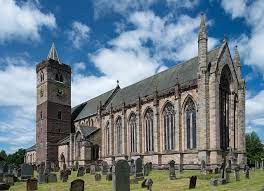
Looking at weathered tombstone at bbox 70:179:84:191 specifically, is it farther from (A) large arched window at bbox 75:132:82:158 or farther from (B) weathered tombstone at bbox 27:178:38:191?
(A) large arched window at bbox 75:132:82:158

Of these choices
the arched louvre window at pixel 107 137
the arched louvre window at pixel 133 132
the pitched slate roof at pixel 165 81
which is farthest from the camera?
the arched louvre window at pixel 107 137

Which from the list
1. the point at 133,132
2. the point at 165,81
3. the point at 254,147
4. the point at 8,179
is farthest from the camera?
the point at 254,147

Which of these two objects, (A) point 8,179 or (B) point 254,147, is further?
(B) point 254,147

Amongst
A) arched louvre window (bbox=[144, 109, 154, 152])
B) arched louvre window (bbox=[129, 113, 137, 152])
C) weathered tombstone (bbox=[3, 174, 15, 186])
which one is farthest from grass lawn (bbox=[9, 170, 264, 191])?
arched louvre window (bbox=[129, 113, 137, 152])

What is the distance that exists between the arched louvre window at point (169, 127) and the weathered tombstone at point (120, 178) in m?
26.5

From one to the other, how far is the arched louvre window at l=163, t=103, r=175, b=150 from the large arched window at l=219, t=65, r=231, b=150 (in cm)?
600

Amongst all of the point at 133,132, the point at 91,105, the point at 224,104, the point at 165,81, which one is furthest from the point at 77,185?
the point at 91,105

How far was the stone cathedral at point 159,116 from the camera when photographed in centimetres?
3450

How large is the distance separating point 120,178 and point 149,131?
31.0 meters

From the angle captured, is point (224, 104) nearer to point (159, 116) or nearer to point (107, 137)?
point (159, 116)

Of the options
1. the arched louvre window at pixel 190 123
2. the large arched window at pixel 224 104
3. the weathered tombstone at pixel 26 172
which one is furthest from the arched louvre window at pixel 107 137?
the weathered tombstone at pixel 26 172

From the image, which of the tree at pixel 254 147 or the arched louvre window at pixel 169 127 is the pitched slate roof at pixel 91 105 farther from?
the tree at pixel 254 147

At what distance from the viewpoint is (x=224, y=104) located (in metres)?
36.7

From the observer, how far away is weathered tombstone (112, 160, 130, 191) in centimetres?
1265
